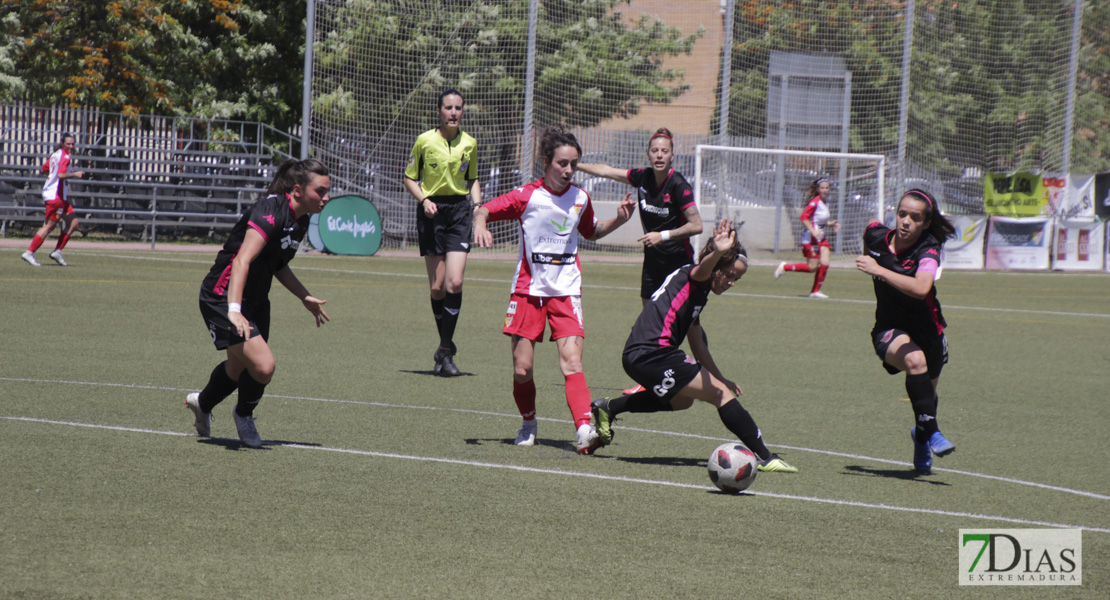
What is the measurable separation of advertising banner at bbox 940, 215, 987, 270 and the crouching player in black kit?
24.3m

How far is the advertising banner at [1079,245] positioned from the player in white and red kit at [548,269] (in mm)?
25684

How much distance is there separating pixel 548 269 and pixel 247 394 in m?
1.84

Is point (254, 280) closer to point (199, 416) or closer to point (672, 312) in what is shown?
point (199, 416)

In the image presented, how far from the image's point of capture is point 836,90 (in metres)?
29.5

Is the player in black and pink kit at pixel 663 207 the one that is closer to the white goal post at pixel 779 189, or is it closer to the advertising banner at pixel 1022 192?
the white goal post at pixel 779 189

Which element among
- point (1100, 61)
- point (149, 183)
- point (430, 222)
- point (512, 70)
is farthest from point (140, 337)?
point (1100, 61)

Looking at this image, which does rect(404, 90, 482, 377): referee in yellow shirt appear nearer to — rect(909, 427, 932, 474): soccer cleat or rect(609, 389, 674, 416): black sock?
rect(609, 389, 674, 416): black sock

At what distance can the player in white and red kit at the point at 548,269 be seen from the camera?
21.1 ft

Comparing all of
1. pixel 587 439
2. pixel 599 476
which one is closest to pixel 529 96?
pixel 587 439

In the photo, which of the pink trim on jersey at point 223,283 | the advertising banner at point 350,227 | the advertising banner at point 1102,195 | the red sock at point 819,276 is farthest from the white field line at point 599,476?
the advertising banner at point 1102,195

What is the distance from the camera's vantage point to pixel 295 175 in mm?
5938

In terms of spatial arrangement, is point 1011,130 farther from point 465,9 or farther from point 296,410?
point 296,410

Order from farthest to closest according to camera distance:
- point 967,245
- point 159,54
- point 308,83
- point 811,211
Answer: point 967,245 → point 159,54 → point 308,83 → point 811,211

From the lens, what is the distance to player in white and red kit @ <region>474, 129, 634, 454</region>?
645cm
